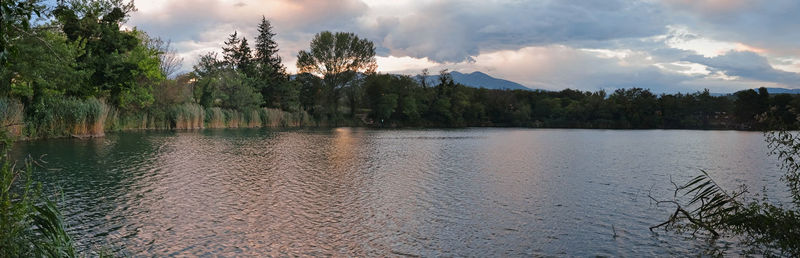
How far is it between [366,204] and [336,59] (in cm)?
6188

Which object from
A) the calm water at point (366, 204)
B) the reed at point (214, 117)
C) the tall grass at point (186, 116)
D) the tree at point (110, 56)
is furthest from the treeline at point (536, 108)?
the calm water at point (366, 204)

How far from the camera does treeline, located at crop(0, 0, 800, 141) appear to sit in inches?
1015

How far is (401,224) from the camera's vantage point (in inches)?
353

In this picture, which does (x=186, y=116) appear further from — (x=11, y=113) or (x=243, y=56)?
(x=243, y=56)

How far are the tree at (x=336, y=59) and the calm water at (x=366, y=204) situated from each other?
170ft

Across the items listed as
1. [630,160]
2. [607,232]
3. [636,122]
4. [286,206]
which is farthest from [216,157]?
[636,122]

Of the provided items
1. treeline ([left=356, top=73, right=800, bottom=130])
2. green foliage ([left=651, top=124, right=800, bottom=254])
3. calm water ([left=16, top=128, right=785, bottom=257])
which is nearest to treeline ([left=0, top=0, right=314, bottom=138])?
calm water ([left=16, top=128, right=785, bottom=257])

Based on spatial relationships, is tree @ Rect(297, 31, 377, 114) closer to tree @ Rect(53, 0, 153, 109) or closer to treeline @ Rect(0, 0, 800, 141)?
treeline @ Rect(0, 0, 800, 141)

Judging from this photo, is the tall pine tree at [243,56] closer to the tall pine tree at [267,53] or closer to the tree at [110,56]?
the tall pine tree at [267,53]

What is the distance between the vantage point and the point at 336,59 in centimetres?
7094

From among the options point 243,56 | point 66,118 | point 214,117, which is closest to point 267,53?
point 243,56

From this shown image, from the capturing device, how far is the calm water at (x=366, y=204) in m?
7.58

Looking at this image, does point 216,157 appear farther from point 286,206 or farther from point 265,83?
point 265,83

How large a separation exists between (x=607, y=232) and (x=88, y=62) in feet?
109
